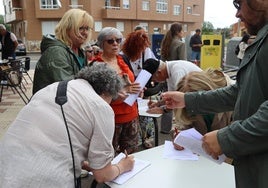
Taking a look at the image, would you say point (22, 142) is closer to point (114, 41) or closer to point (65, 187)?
point (65, 187)

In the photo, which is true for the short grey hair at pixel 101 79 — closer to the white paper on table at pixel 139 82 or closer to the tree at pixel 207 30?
the white paper on table at pixel 139 82

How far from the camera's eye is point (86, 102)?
134 cm

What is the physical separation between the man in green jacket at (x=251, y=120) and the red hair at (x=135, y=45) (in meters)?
2.08

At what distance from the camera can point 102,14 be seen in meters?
29.5

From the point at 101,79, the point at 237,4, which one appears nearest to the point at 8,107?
the point at 101,79

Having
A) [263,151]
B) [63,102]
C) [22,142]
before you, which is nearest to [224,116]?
[263,151]

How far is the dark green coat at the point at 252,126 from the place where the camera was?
100cm

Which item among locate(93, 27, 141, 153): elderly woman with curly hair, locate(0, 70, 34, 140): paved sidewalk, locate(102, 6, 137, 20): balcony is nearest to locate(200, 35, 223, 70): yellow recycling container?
locate(0, 70, 34, 140): paved sidewalk

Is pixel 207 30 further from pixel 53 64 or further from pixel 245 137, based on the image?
pixel 245 137

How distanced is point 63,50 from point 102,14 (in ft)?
93.6

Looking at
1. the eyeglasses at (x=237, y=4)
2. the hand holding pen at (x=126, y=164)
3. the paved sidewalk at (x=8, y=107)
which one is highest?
the eyeglasses at (x=237, y=4)

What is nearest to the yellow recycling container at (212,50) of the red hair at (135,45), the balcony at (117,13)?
the red hair at (135,45)

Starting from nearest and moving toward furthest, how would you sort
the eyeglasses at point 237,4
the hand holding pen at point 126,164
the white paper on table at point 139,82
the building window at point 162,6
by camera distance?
the eyeglasses at point 237,4, the hand holding pen at point 126,164, the white paper on table at point 139,82, the building window at point 162,6

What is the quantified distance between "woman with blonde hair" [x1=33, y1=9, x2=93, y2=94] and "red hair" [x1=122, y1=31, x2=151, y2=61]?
889 mm
